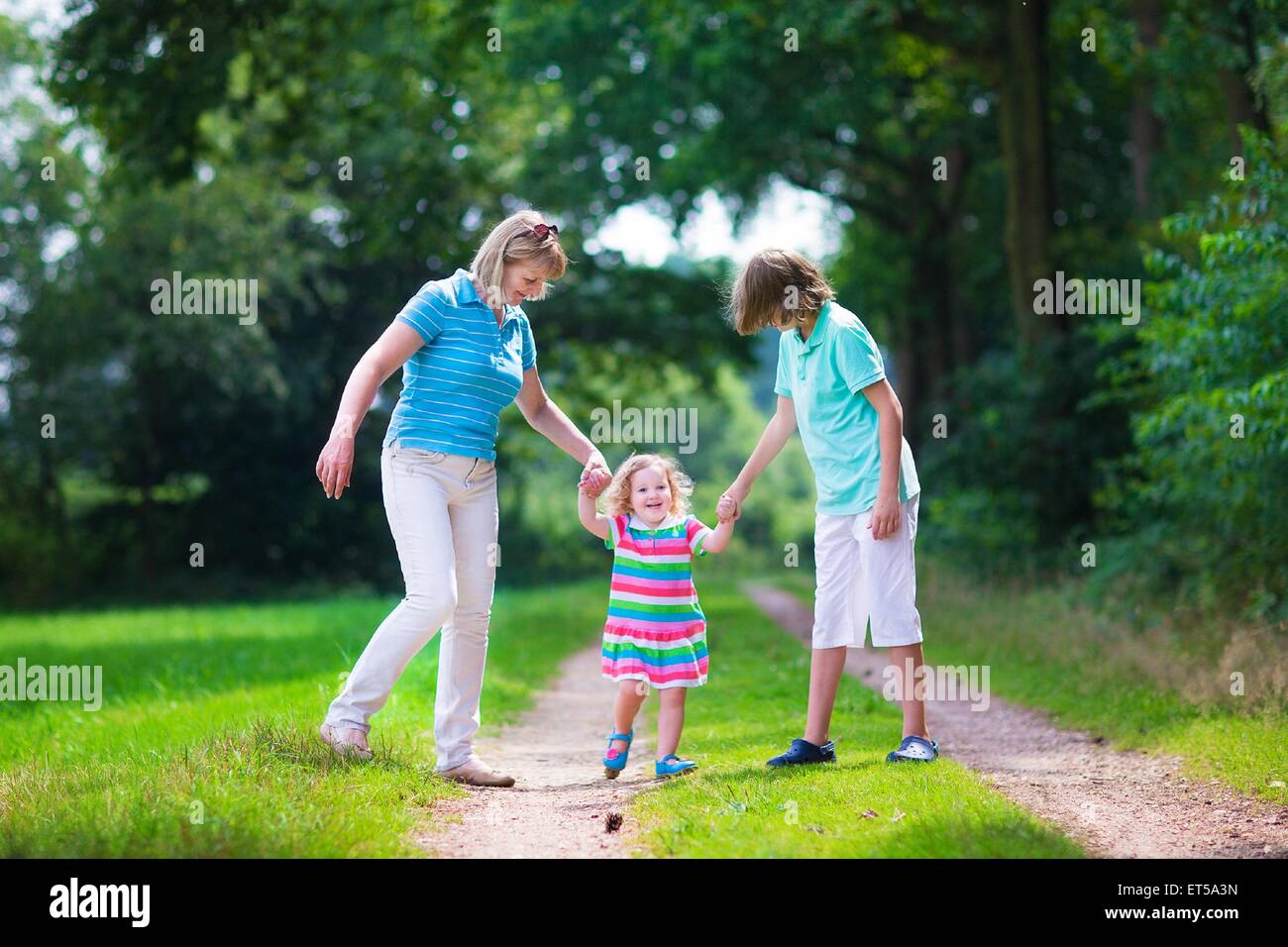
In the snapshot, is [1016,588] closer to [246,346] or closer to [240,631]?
[240,631]

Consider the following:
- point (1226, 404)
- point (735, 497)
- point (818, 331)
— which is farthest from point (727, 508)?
point (1226, 404)

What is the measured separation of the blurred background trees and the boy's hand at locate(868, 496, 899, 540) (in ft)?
10.9

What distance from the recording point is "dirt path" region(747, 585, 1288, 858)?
4.91m

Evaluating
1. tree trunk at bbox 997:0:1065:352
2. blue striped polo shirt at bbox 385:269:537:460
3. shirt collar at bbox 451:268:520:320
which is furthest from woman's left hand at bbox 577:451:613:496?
tree trunk at bbox 997:0:1065:352

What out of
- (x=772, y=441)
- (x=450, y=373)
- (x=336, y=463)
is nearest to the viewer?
(x=336, y=463)

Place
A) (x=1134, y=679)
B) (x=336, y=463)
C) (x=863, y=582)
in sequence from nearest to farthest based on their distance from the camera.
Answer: (x=336, y=463) → (x=863, y=582) → (x=1134, y=679)

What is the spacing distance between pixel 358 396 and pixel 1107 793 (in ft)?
11.8

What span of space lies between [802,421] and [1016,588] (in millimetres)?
9861

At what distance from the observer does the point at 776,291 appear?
5.96m

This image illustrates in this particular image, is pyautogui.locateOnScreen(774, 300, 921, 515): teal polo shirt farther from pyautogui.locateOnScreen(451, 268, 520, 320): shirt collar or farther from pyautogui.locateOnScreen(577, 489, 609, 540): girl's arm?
pyautogui.locateOnScreen(451, 268, 520, 320): shirt collar

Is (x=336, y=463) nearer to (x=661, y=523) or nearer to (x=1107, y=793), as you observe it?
(x=661, y=523)

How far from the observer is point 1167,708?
7582mm

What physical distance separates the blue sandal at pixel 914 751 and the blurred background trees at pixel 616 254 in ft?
10.8
